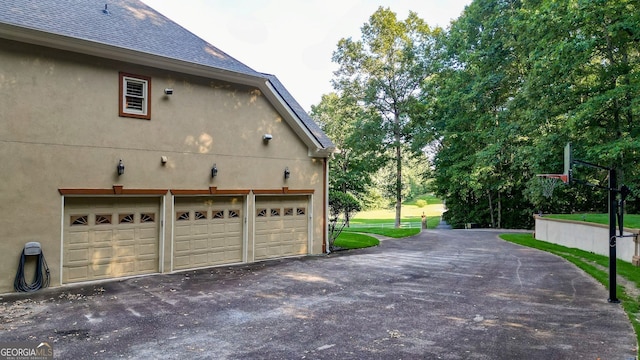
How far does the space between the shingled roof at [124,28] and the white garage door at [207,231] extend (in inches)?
150

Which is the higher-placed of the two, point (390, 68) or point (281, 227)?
point (390, 68)

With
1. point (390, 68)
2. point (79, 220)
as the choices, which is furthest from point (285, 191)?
point (390, 68)

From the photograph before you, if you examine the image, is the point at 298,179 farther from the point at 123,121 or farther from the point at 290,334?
the point at 290,334

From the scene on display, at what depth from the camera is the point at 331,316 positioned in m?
6.84

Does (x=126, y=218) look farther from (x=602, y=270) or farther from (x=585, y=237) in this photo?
(x=585, y=237)

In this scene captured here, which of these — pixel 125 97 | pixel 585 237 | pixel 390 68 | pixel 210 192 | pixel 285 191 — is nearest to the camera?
pixel 125 97

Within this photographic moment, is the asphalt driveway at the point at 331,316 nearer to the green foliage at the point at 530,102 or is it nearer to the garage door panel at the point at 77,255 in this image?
Result: the garage door panel at the point at 77,255

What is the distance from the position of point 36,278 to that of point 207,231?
4217 mm

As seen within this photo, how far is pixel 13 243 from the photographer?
334 inches

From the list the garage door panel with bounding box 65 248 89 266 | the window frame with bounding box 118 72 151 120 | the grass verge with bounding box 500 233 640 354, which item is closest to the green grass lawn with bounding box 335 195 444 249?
the grass verge with bounding box 500 233 640 354

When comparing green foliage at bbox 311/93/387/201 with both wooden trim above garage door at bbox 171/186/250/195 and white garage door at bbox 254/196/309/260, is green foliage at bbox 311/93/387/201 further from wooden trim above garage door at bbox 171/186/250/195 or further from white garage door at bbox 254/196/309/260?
wooden trim above garage door at bbox 171/186/250/195

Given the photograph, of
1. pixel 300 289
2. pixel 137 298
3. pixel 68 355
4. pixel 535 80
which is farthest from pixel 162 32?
pixel 535 80

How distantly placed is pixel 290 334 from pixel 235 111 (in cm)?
800

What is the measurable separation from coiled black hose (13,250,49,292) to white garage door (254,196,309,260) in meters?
5.59
